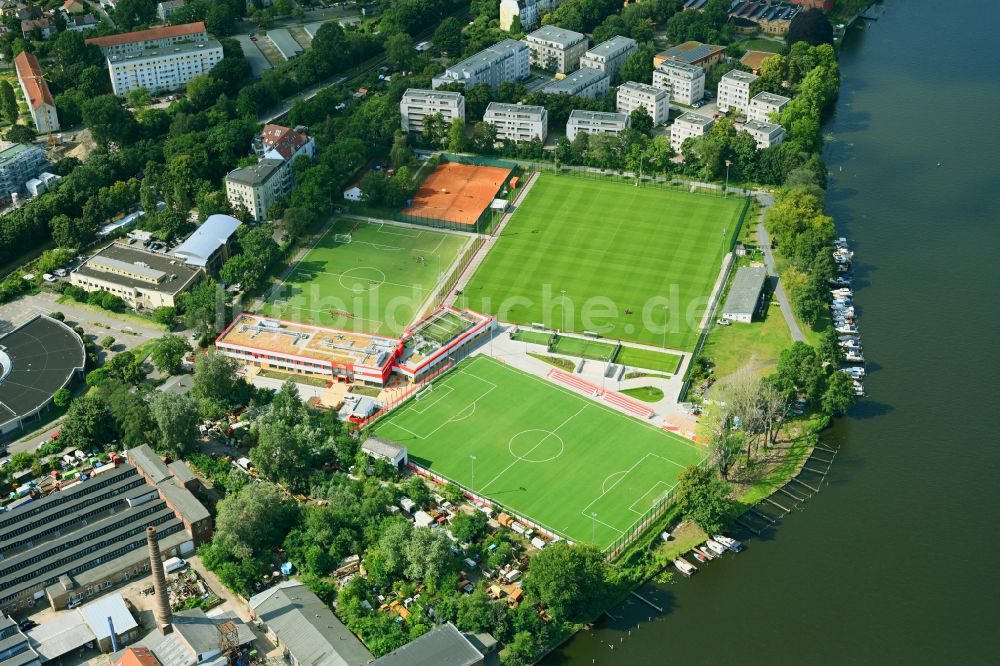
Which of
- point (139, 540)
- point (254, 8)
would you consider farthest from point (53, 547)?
point (254, 8)

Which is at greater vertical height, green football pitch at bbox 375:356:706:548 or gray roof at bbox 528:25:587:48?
gray roof at bbox 528:25:587:48

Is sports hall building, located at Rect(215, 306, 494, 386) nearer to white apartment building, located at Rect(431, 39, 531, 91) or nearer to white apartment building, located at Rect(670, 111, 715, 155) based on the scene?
white apartment building, located at Rect(670, 111, 715, 155)

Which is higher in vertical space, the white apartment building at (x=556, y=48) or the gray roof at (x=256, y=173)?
the white apartment building at (x=556, y=48)

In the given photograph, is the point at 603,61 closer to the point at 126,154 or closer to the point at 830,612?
the point at 126,154

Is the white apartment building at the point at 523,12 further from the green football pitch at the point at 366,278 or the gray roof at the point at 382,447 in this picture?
the gray roof at the point at 382,447

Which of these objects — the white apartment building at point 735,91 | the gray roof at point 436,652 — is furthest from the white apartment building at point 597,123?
the gray roof at point 436,652

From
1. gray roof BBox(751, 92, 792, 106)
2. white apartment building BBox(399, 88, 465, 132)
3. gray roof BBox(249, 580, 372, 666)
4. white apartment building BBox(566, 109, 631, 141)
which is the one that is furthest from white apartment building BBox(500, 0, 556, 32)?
gray roof BBox(249, 580, 372, 666)
